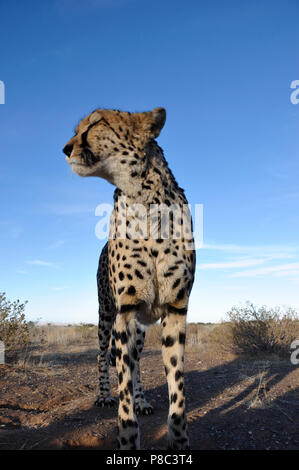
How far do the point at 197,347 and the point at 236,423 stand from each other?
749 cm

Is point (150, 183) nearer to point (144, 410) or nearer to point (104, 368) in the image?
point (144, 410)

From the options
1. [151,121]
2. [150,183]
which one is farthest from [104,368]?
[151,121]

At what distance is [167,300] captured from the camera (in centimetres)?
329

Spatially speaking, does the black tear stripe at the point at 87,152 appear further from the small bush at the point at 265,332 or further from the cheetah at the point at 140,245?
the small bush at the point at 265,332

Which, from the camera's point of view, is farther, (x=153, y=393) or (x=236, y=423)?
(x=153, y=393)

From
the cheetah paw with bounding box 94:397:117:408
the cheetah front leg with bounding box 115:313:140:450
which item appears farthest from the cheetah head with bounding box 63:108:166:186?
the cheetah paw with bounding box 94:397:117:408

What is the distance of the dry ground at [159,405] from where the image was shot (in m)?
3.75

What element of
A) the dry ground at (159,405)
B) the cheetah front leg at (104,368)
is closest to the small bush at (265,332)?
the dry ground at (159,405)

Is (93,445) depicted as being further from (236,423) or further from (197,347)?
(197,347)

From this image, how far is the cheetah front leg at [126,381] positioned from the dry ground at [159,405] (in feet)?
2.11

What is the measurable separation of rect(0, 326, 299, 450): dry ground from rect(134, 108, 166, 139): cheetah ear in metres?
2.79

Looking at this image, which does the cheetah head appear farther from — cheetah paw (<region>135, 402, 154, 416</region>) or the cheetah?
cheetah paw (<region>135, 402, 154, 416</region>)

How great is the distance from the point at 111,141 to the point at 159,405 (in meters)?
3.78
